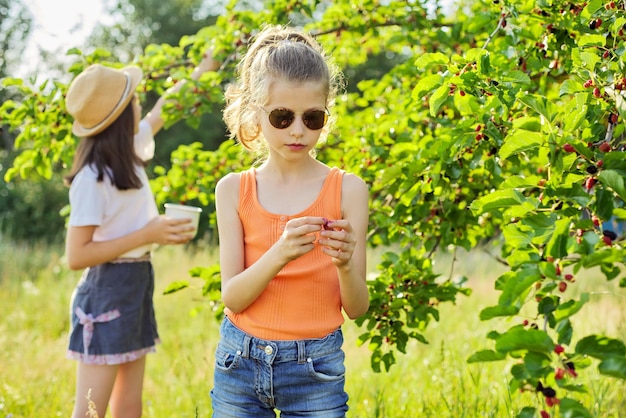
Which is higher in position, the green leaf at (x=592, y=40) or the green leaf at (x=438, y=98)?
→ the green leaf at (x=592, y=40)

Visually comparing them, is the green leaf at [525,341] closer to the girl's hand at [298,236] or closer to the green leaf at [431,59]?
the girl's hand at [298,236]

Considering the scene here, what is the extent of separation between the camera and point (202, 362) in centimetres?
425

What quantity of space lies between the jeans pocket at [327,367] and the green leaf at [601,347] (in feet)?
2.59

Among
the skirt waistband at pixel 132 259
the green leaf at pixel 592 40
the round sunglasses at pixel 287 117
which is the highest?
the green leaf at pixel 592 40

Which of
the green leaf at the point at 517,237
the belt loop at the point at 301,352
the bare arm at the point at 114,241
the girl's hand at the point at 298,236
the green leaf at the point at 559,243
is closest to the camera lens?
the green leaf at the point at 559,243

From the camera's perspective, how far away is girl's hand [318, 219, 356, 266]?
1.60m

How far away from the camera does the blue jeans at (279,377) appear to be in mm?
1773

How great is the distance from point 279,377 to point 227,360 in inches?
6.1

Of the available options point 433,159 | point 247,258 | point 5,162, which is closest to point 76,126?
point 247,258

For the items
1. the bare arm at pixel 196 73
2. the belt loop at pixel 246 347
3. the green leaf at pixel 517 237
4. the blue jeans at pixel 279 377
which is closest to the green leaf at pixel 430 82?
the green leaf at pixel 517 237

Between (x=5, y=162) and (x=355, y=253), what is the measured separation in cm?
1340

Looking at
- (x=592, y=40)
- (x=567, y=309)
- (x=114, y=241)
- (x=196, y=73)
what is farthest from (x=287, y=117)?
(x=196, y=73)

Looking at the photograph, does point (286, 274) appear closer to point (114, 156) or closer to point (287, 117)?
point (287, 117)

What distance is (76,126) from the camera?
9.38ft
